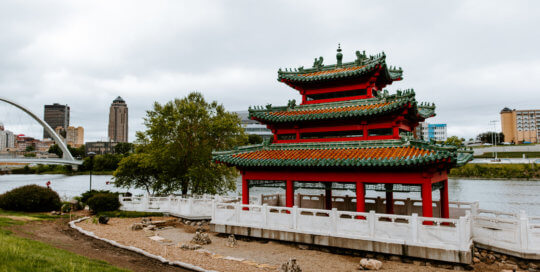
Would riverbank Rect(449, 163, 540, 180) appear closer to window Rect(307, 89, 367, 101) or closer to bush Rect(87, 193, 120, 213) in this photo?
window Rect(307, 89, 367, 101)

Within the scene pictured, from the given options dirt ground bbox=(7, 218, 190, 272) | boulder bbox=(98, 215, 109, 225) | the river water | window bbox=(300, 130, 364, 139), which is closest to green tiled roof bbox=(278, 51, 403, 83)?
window bbox=(300, 130, 364, 139)

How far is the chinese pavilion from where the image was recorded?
45.1 feet

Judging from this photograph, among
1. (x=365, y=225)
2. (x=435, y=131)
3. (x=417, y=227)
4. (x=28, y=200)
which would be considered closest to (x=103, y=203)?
(x=28, y=200)

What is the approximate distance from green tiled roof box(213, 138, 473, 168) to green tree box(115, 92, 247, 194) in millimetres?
9121

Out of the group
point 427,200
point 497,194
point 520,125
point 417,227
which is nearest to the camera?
point 417,227

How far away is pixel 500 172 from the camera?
6669cm

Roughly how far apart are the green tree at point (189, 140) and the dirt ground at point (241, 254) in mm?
8595

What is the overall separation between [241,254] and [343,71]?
33.5ft

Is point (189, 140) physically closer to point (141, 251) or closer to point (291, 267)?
point (141, 251)

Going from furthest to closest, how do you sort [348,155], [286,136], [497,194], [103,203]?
[497,194] → [103,203] → [286,136] → [348,155]

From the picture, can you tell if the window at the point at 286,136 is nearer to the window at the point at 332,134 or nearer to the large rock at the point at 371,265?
the window at the point at 332,134

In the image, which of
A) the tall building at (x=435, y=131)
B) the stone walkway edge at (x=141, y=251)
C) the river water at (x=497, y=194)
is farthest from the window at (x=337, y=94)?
the tall building at (x=435, y=131)

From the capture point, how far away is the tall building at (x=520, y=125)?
480ft

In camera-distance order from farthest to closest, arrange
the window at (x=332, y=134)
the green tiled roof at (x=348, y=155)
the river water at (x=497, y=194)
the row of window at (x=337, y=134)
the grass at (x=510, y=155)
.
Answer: the grass at (x=510, y=155) < the river water at (x=497, y=194) < the window at (x=332, y=134) < the row of window at (x=337, y=134) < the green tiled roof at (x=348, y=155)
